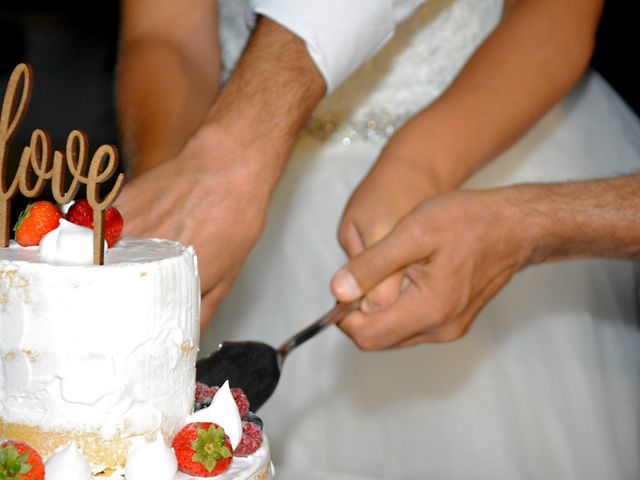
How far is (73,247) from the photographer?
920mm

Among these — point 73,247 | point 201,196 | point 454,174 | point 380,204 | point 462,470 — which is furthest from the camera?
point 462,470

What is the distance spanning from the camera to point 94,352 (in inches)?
35.1

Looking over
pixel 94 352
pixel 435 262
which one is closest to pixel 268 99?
pixel 435 262

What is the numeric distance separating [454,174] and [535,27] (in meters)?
0.29

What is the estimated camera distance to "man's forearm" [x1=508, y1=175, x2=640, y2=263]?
148 centimetres

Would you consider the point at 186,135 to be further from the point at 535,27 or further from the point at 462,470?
the point at 462,470

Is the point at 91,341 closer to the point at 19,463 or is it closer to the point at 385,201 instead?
the point at 19,463

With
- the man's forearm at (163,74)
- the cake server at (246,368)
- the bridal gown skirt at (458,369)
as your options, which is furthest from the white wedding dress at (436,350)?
the cake server at (246,368)

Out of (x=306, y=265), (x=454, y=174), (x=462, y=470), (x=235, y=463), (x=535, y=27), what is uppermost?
(x=535, y=27)

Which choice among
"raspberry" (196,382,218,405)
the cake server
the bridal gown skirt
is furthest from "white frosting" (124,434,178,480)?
the bridal gown skirt

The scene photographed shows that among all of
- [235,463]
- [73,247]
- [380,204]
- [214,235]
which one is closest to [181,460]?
[235,463]

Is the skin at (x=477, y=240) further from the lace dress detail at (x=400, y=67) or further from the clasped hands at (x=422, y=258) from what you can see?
the lace dress detail at (x=400, y=67)

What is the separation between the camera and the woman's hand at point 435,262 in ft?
4.66

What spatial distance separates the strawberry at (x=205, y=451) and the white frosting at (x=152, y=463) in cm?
3
